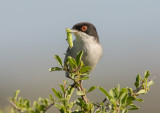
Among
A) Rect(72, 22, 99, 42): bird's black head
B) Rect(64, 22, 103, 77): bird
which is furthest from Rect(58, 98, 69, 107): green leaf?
Rect(72, 22, 99, 42): bird's black head

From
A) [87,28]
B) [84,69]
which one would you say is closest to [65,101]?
[84,69]

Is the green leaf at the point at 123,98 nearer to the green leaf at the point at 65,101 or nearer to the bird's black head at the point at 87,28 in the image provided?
the green leaf at the point at 65,101

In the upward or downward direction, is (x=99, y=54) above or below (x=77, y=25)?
below

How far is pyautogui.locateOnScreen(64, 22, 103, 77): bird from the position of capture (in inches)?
253

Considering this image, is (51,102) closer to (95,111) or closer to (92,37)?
(95,111)

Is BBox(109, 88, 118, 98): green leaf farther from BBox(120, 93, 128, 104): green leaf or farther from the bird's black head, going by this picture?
the bird's black head

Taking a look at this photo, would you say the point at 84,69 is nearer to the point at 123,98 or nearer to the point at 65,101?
the point at 65,101

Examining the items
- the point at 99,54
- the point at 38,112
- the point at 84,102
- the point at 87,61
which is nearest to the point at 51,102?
the point at 38,112

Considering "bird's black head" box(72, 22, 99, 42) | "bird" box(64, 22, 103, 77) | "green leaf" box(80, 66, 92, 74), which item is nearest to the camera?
"green leaf" box(80, 66, 92, 74)

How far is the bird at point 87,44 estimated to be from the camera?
644 centimetres

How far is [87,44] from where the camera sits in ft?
22.2

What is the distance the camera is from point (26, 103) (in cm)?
391

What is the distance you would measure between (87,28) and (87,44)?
1.73 ft

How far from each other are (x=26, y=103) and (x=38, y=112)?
0.21 meters
